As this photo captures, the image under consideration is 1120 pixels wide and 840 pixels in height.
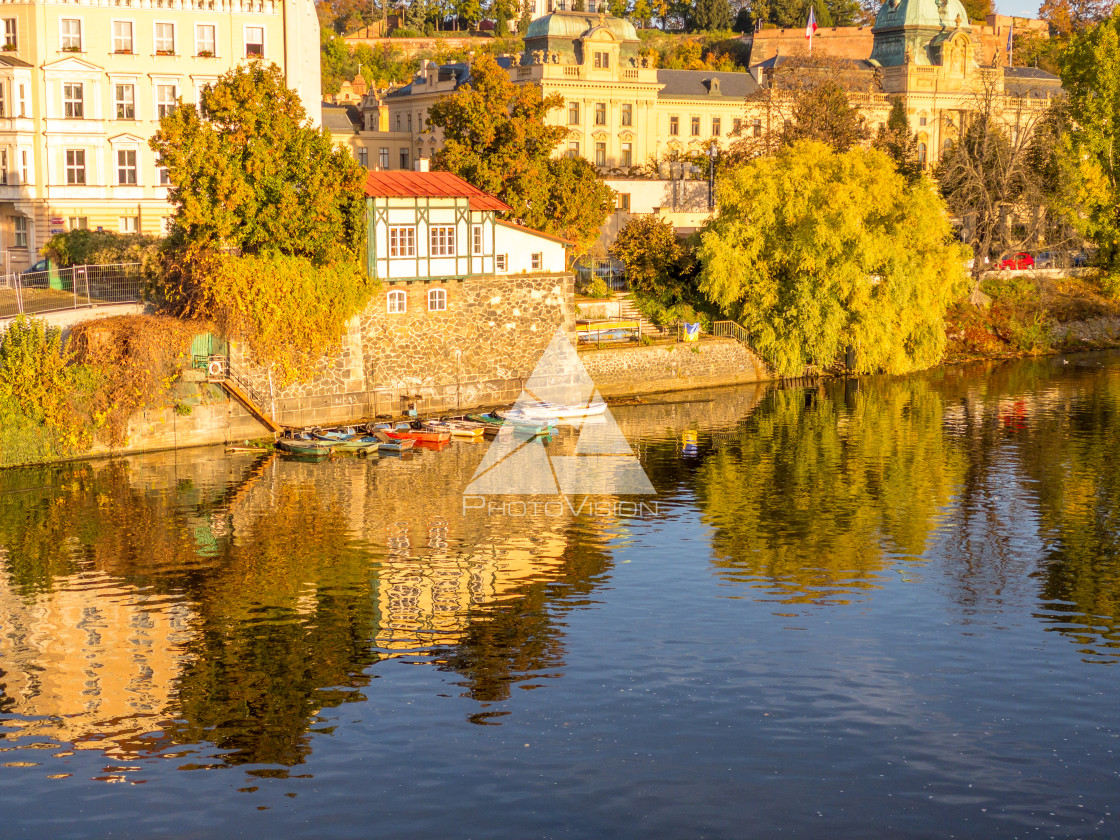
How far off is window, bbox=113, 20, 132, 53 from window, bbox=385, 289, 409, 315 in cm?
2175

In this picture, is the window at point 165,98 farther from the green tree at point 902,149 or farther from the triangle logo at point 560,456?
the green tree at point 902,149

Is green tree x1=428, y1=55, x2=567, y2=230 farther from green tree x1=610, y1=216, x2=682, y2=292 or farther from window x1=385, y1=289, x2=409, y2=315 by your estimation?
window x1=385, y1=289, x2=409, y2=315

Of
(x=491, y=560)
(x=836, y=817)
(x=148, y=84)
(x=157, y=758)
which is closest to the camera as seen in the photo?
(x=836, y=817)

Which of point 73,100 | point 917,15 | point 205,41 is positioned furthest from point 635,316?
point 917,15

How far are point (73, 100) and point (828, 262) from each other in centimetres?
3862

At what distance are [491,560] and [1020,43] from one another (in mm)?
143777

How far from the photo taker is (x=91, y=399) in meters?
48.2

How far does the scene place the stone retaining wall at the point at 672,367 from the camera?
2489 inches

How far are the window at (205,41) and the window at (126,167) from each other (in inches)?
241

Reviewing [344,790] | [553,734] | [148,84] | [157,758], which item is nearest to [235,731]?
[157,758]

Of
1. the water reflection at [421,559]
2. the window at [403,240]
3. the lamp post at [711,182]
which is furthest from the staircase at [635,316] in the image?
the lamp post at [711,182]

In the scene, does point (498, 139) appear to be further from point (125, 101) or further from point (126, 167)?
point (126, 167)

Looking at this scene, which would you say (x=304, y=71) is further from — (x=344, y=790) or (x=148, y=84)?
(x=344, y=790)

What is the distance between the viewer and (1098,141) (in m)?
81.8
